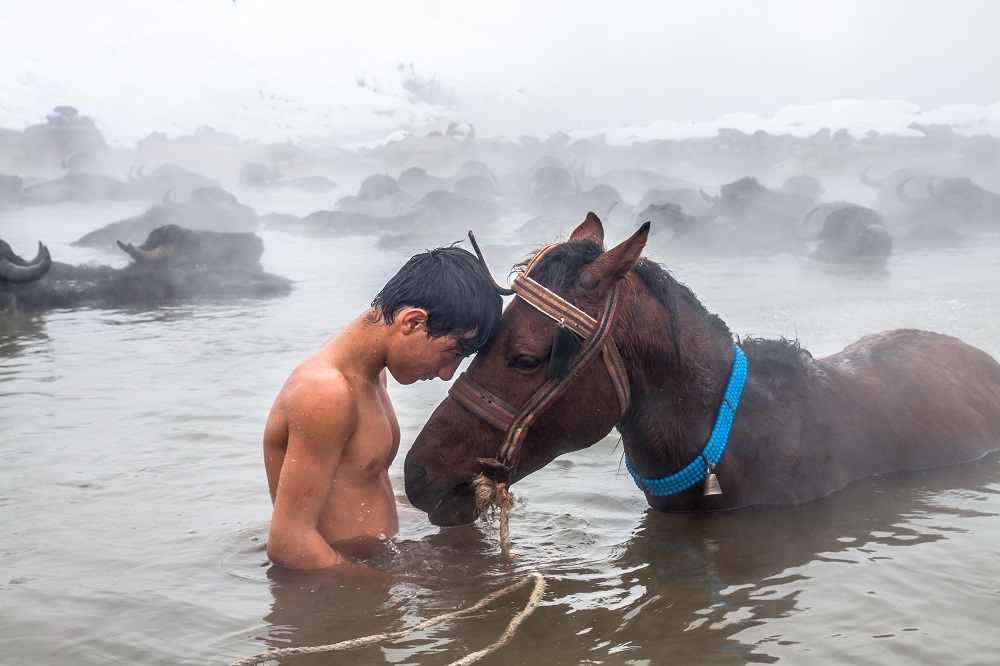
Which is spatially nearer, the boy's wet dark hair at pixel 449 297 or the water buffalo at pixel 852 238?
the boy's wet dark hair at pixel 449 297

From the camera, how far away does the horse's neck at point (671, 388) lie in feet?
10.2

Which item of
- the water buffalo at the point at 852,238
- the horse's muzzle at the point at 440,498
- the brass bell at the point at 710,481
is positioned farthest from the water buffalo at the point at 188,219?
the brass bell at the point at 710,481

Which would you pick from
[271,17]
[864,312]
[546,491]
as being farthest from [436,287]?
[271,17]

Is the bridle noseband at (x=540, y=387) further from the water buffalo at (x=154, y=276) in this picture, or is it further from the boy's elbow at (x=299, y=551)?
the water buffalo at (x=154, y=276)

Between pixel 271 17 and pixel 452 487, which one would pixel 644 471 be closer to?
pixel 452 487

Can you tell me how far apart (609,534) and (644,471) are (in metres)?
0.43

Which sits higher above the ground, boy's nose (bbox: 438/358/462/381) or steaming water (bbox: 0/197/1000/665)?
boy's nose (bbox: 438/358/462/381)

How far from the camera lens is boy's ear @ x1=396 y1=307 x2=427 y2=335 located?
2.94 meters

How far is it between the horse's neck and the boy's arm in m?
1.03

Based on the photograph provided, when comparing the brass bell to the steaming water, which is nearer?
the steaming water

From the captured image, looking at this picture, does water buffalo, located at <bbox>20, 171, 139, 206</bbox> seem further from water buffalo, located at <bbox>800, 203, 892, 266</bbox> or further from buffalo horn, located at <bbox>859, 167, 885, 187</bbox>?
buffalo horn, located at <bbox>859, 167, 885, 187</bbox>

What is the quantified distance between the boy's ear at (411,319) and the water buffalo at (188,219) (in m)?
16.3

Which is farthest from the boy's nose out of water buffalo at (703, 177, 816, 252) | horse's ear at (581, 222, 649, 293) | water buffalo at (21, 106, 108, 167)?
water buffalo at (21, 106, 108, 167)

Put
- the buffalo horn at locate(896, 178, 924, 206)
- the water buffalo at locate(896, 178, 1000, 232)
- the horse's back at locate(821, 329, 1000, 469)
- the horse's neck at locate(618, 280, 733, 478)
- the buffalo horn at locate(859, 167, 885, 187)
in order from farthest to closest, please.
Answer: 1. the buffalo horn at locate(859, 167, 885, 187)
2. the buffalo horn at locate(896, 178, 924, 206)
3. the water buffalo at locate(896, 178, 1000, 232)
4. the horse's back at locate(821, 329, 1000, 469)
5. the horse's neck at locate(618, 280, 733, 478)
